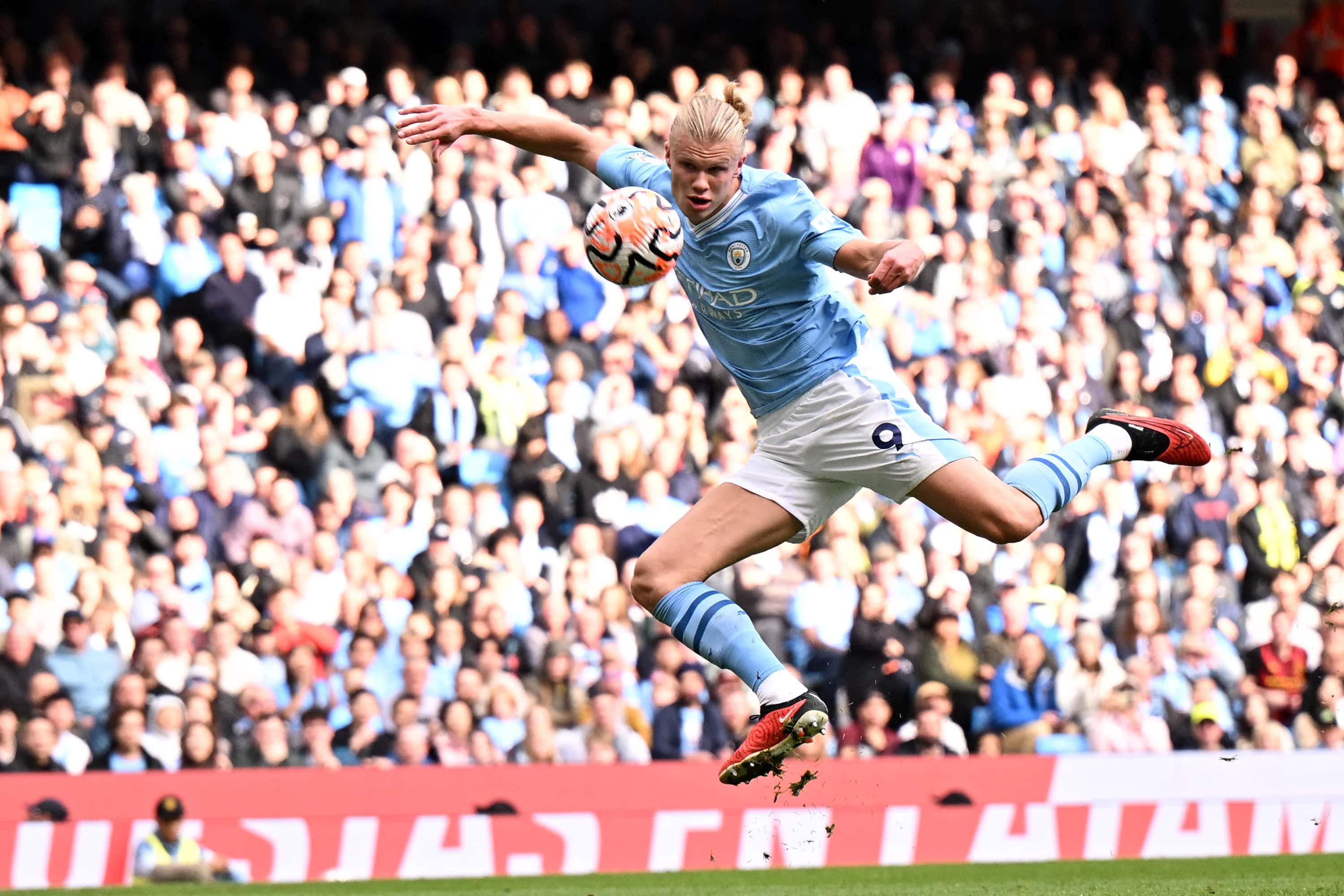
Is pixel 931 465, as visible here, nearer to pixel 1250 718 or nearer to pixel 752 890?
pixel 752 890

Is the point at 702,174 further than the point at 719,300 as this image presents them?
No

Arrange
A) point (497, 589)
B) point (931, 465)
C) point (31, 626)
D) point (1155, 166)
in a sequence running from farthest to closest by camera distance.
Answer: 1. point (1155, 166)
2. point (497, 589)
3. point (31, 626)
4. point (931, 465)

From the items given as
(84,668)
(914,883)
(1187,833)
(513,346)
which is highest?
(513,346)

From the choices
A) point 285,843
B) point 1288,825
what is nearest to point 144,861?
point 285,843

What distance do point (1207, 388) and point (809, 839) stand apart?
191 inches

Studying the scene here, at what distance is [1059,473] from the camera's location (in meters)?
6.88

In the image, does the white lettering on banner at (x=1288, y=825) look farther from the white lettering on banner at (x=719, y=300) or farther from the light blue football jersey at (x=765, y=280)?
the white lettering on banner at (x=719, y=300)

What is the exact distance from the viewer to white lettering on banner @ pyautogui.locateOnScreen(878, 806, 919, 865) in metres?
10.3

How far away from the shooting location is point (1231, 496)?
1241 cm

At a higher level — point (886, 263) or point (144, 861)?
point (886, 263)

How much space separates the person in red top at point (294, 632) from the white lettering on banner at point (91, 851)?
138 cm

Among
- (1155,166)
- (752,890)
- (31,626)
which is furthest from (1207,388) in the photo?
(31,626)

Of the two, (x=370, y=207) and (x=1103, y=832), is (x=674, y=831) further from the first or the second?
(x=370, y=207)

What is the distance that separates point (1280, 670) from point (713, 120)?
7099 mm
